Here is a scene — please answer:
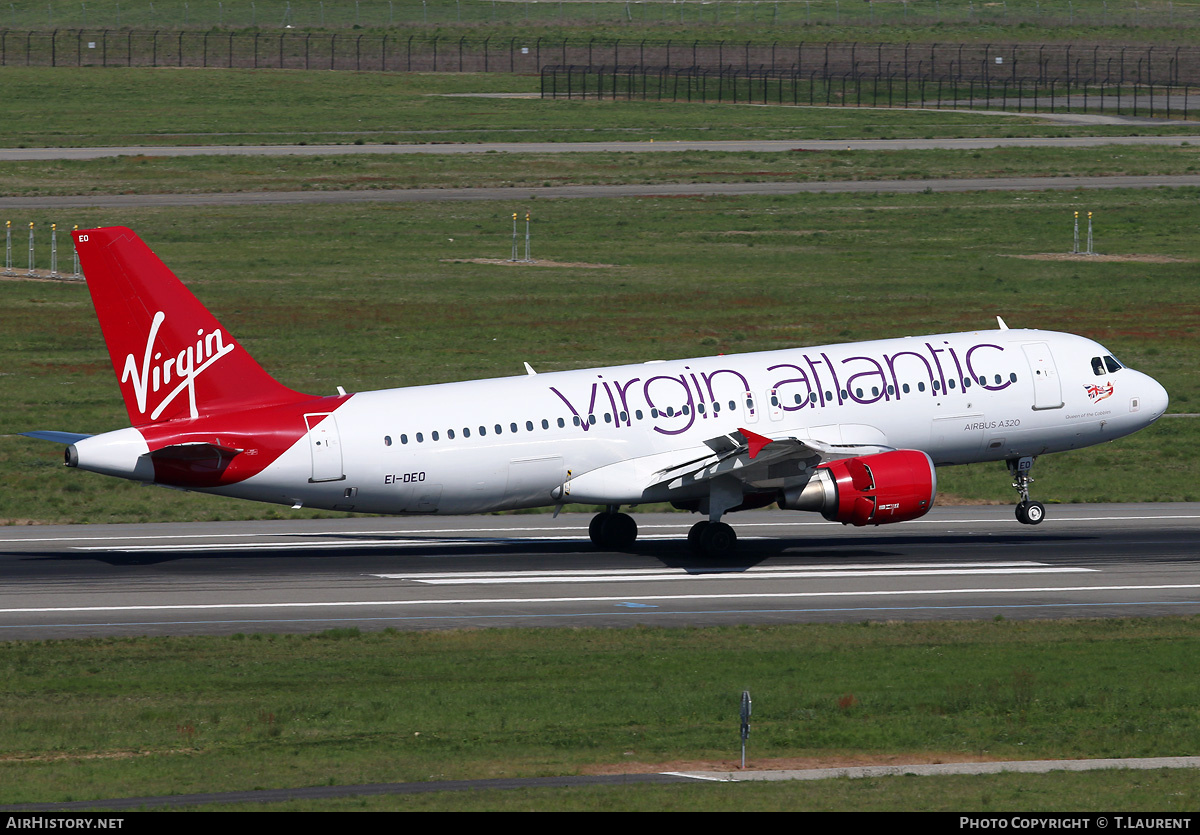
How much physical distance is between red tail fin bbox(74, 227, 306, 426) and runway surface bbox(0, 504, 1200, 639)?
4.61 m

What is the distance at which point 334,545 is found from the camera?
4541 centimetres

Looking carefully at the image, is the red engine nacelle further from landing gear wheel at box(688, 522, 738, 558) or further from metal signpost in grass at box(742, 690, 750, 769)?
metal signpost in grass at box(742, 690, 750, 769)

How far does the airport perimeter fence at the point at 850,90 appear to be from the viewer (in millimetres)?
158125

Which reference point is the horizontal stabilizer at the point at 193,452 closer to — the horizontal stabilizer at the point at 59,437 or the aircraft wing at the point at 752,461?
the horizontal stabilizer at the point at 59,437

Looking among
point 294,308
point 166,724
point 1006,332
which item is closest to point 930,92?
point 294,308

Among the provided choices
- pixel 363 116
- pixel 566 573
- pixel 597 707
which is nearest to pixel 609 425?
pixel 566 573

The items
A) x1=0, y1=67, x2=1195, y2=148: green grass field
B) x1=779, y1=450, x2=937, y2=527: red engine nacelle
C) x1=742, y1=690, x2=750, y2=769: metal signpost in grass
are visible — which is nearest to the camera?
x1=742, y1=690, x2=750, y2=769: metal signpost in grass

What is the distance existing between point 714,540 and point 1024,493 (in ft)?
32.0

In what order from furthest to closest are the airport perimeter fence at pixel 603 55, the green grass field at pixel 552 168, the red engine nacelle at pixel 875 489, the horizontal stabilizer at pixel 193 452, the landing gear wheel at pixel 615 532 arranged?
the airport perimeter fence at pixel 603 55 → the green grass field at pixel 552 168 → the landing gear wheel at pixel 615 532 → the red engine nacelle at pixel 875 489 → the horizontal stabilizer at pixel 193 452

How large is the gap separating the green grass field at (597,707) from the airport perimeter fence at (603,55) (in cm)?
14516

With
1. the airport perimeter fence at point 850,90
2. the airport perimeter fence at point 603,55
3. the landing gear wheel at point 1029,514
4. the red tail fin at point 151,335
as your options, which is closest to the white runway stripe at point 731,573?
the landing gear wheel at point 1029,514

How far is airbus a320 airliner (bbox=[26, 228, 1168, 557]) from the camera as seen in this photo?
127ft

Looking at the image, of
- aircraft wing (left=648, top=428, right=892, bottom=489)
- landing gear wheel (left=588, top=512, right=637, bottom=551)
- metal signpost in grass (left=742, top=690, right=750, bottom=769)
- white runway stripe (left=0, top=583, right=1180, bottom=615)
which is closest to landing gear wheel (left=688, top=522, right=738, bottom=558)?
aircraft wing (left=648, top=428, right=892, bottom=489)

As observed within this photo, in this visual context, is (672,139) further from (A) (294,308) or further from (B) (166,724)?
(B) (166,724)
